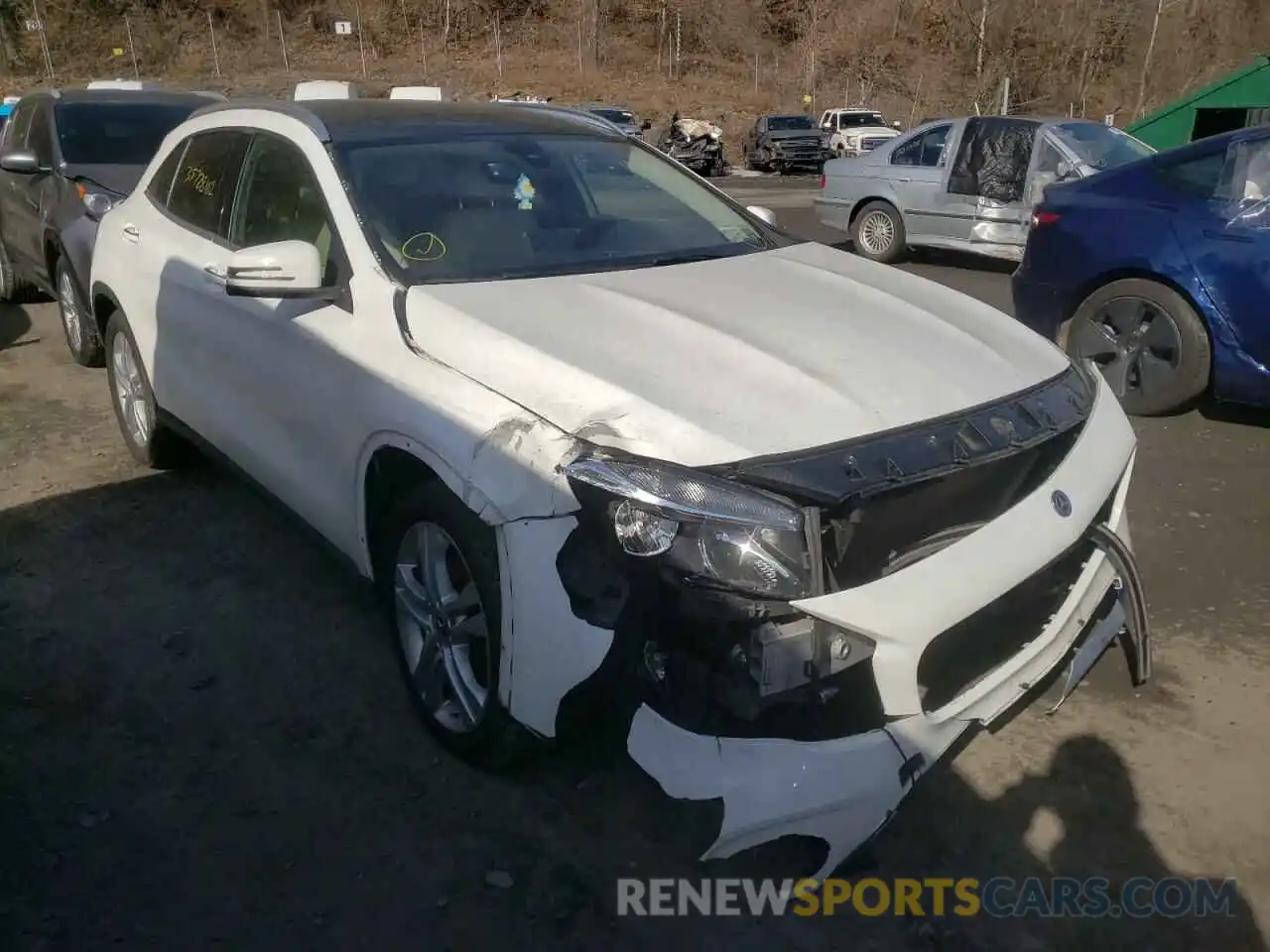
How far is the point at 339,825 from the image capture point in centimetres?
288

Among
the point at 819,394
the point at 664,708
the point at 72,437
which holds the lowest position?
the point at 72,437

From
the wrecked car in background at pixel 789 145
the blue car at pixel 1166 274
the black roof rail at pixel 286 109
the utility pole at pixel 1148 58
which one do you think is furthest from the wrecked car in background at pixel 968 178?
the utility pole at pixel 1148 58

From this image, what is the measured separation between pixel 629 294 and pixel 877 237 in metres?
9.33

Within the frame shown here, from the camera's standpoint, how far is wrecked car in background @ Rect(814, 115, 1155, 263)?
410 inches

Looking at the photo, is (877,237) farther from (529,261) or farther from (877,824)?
(877,824)

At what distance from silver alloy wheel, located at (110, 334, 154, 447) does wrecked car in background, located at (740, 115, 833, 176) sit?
86.9ft

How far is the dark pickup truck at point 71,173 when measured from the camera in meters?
6.74

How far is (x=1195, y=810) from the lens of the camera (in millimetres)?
2859

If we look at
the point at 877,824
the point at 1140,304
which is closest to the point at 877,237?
the point at 1140,304

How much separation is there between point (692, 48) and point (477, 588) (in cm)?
5234

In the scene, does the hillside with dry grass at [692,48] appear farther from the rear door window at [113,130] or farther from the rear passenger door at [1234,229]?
the rear door window at [113,130]

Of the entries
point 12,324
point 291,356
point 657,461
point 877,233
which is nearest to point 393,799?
point 657,461

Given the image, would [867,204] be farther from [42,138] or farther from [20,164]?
[20,164]

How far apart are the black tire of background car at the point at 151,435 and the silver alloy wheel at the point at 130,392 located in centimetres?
1
